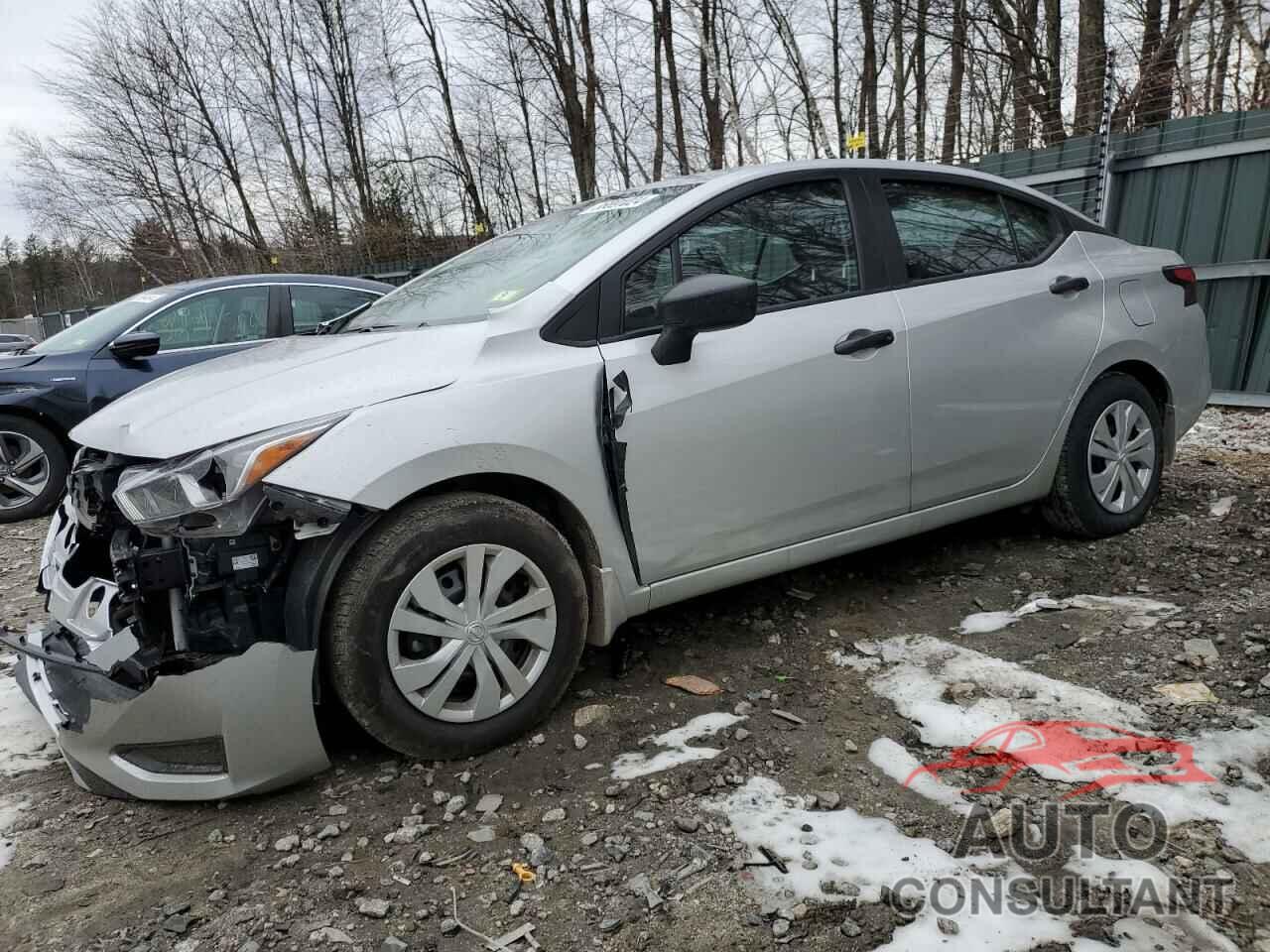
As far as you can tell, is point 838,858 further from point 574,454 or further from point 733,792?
point 574,454

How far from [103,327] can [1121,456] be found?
6230mm

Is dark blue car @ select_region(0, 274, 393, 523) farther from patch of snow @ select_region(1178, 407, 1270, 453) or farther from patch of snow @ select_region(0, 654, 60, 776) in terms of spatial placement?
patch of snow @ select_region(1178, 407, 1270, 453)

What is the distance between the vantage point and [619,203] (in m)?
3.15

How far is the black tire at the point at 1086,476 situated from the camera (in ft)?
11.7

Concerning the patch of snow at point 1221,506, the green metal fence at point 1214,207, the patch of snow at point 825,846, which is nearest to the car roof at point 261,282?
the patch of snow at point 825,846

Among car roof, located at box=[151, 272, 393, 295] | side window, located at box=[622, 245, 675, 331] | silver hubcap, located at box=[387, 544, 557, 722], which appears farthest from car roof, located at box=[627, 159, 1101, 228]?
car roof, located at box=[151, 272, 393, 295]

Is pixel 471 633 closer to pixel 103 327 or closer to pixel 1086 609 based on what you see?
pixel 1086 609

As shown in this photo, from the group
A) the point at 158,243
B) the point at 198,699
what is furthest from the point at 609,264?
the point at 158,243

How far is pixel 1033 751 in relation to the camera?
2264 mm

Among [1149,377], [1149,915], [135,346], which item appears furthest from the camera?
[135,346]

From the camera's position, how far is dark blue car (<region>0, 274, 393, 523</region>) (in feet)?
18.3

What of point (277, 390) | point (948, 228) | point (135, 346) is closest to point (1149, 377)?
point (948, 228)

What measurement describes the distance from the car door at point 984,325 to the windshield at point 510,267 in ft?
3.22

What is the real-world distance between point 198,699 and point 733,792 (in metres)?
1.34
